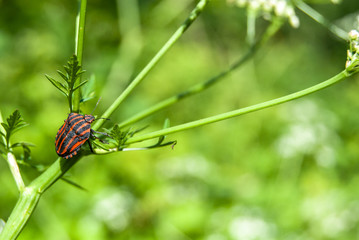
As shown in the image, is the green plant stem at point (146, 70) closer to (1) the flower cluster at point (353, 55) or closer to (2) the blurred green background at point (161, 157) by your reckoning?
(1) the flower cluster at point (353, 55)

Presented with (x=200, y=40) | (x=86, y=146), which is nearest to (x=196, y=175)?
(x=86, y=146)

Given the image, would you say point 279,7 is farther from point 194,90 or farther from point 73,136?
point 73,136

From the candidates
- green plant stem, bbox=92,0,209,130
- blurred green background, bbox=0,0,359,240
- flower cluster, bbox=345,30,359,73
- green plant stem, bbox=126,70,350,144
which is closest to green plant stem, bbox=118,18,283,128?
green plant stem, bbox=92,0,209,130

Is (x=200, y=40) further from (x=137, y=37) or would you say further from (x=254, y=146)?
(x=137, y=37)

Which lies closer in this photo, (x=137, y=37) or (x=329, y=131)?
(x=137, y=37)

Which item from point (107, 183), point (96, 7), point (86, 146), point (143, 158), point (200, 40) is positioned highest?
point (200, 40)

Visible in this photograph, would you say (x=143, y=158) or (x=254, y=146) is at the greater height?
(x=254, y=146)

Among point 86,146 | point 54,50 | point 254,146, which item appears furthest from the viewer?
point 254,146
